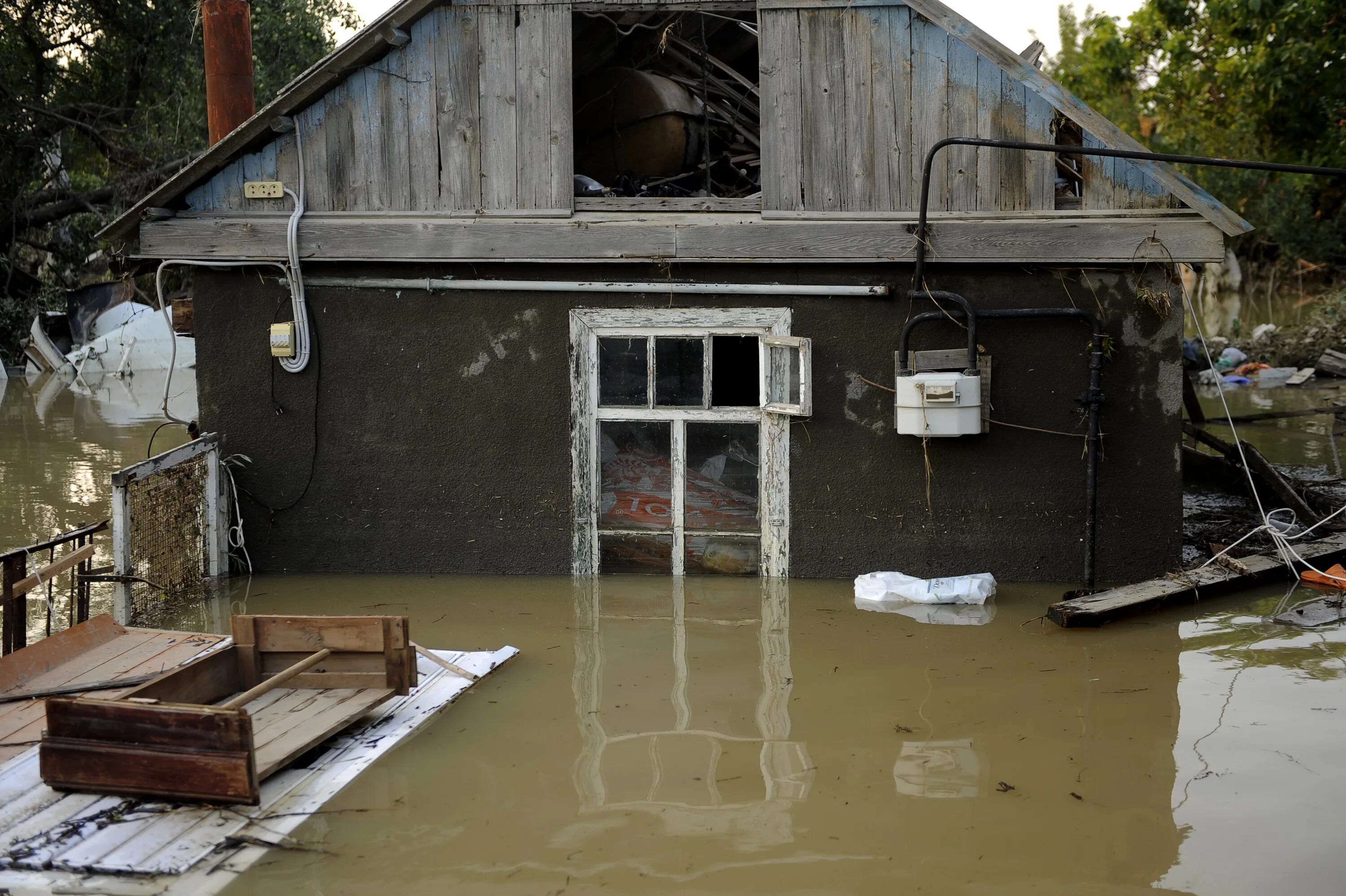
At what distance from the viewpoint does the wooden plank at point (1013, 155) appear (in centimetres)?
774

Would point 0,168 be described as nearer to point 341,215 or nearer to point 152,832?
point 341,215

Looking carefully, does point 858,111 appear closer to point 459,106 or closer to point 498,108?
point 498,108

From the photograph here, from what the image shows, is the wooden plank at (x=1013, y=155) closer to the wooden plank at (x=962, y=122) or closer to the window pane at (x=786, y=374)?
the wooden plank at (x=962, y=122)

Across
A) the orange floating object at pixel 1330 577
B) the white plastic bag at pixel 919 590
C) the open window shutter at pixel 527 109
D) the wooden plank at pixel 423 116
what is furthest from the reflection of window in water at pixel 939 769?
the wooden plank at pixel 423 116

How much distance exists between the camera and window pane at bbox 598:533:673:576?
843cm

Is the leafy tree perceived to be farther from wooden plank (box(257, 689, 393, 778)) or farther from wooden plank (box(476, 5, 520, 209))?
wooden plank (box(257, 689, 393, 778))

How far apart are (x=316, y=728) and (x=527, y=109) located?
4.65 m

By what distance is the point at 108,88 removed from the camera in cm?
2203

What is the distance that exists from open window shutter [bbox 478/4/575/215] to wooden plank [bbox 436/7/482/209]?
0.05 metres

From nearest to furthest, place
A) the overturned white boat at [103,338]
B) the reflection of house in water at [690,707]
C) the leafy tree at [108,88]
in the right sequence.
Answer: the reflection of house in water at [690,707], the leafy tree at [108,88], the overturned white boat at [103,338]

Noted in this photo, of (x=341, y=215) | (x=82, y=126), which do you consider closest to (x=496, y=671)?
(x=341, y=215)

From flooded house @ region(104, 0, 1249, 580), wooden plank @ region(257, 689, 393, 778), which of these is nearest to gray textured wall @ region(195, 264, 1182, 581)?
flooded house @ region(104, 0, 1249, 580)

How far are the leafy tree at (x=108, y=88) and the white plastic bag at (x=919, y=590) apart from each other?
1646 centimetres

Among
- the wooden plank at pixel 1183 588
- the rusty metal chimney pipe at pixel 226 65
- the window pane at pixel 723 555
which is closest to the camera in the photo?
the wooden plank at pixel 1183 588
